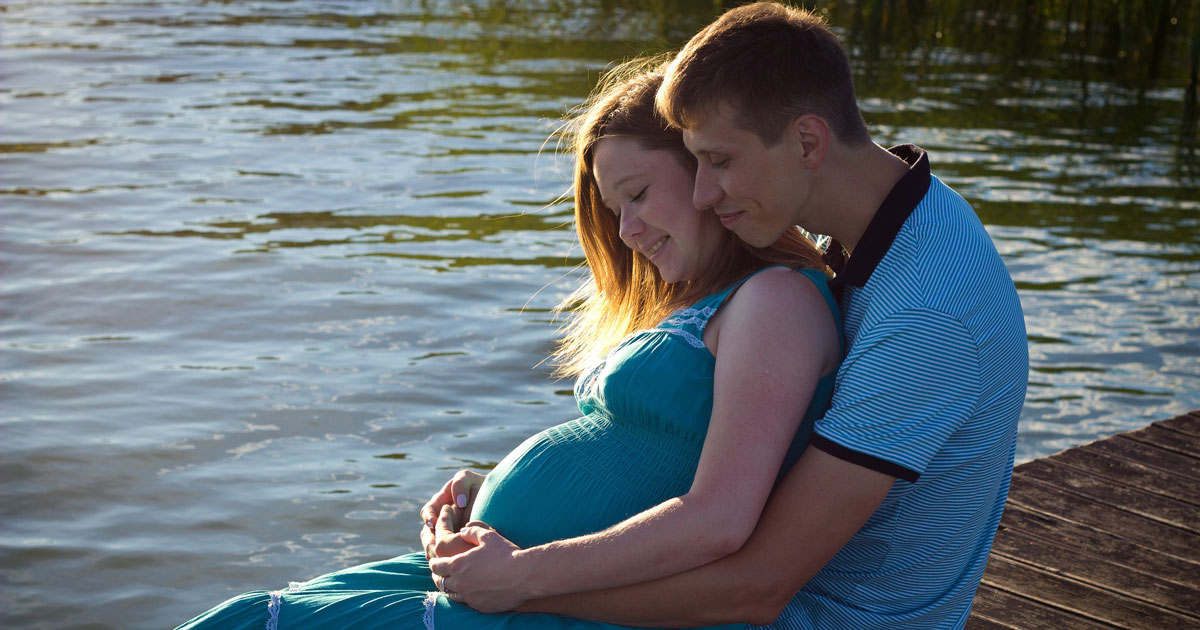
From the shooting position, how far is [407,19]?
18.4 meters

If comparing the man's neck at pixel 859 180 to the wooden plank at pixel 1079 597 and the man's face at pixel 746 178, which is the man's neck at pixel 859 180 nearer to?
the man's face at pixel 746 178

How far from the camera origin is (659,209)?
2.68 m

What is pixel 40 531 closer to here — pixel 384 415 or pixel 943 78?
pixel 384 415

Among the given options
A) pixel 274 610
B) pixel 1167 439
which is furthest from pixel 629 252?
pixel 1167 439

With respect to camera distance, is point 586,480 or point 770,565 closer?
point 770,565

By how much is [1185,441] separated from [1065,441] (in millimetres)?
1261

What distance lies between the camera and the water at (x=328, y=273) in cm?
488

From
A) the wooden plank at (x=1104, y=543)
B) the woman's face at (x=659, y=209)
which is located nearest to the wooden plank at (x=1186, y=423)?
the wooden plank at (x=1104, y=543)

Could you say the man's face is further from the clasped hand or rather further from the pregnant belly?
the clasped hand

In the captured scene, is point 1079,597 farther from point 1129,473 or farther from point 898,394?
point 898,394

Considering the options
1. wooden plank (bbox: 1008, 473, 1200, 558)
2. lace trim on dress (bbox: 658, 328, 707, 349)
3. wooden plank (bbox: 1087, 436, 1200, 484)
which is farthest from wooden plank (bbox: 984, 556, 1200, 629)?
lace trim on dress (bbox: 658, 328, 707, 349)

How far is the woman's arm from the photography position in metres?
2.19

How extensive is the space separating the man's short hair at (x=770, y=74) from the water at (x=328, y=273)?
2.16m

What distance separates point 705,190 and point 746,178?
0.42 feet
